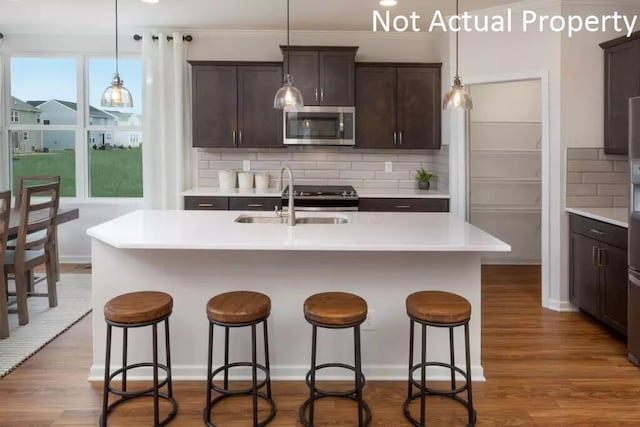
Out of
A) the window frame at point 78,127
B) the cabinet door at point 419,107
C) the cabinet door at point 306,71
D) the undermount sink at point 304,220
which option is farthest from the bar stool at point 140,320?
the window frame at point 78,127

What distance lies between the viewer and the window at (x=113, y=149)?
6156mm

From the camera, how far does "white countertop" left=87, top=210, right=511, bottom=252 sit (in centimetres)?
261

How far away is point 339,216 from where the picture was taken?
3746mm

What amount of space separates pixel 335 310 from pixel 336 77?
11.1 ft

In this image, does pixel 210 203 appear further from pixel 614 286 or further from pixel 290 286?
pixel 614 286

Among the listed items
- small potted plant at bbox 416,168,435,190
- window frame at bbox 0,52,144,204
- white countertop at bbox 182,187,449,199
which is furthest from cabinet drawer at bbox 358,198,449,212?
window frame at bbox 0,52,144,204

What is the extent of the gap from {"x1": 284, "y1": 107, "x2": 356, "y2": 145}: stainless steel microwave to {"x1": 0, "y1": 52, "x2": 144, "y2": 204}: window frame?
181 cm

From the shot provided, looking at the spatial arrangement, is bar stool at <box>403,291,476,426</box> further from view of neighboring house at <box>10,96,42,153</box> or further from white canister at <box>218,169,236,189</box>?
view of neighboring house at <box>10,96,42,153</box>

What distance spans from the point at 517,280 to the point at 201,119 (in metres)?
3.63

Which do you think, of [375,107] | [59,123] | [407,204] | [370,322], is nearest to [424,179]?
[407,204]

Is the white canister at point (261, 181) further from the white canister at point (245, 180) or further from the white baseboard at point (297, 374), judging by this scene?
the white baseboard at point (297, 374)

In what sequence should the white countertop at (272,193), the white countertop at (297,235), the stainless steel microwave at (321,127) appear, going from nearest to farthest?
the white countertop at (297,235) < the white countertop at (272,193) < the stainless steel microwave at (321,127)

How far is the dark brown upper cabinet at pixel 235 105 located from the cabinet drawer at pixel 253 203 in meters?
0.60

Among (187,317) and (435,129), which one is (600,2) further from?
(187,317)
